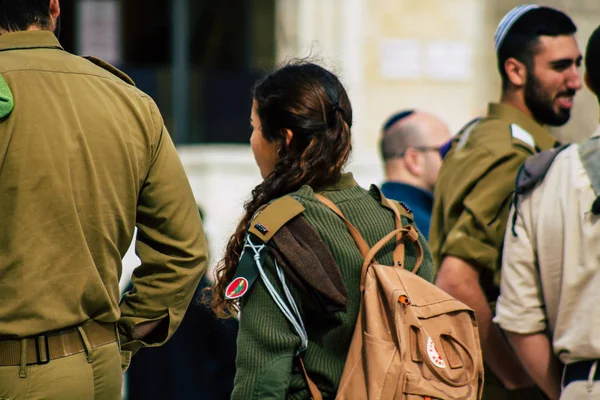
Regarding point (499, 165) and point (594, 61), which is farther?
point (499, 165)

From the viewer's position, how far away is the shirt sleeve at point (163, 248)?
2807 millimetres

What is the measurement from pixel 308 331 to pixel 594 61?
1.27 meters

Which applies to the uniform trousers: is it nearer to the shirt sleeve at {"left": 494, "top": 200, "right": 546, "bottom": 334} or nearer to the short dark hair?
the short dark hair

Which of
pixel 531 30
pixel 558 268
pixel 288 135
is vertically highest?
pixel 531 30

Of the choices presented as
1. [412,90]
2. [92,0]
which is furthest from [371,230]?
[92,0]

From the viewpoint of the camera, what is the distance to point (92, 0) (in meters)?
10.3

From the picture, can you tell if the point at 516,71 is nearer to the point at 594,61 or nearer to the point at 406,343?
the point at 594,61

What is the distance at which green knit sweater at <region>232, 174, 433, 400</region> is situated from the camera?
2.46 meters

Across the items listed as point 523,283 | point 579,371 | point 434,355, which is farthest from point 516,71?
point 434,355

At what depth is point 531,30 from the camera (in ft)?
11.8

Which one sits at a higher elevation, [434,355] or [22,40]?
[22,40]

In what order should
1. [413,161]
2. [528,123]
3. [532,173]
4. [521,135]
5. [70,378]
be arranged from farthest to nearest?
[413,161] → [528,123] → [521,135] → [532,173] → [70,378]

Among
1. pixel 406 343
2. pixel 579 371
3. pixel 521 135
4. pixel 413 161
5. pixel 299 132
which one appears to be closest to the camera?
pixel 406 343

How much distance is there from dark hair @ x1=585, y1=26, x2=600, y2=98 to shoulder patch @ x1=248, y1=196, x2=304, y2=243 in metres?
1.12
